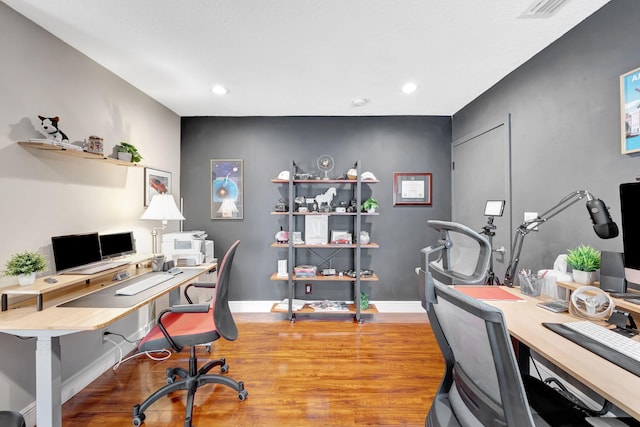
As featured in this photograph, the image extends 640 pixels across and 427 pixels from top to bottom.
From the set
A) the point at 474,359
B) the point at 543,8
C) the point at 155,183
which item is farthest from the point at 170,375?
the point at 543,8

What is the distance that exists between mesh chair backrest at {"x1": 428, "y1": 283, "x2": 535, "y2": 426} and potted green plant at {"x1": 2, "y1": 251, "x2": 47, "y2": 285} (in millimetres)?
2146

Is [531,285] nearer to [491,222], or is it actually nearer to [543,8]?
[491,222]

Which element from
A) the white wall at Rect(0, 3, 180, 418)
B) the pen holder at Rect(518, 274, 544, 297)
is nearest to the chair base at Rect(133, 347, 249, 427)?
the white wall at Rect(0, 3, 180, 418)

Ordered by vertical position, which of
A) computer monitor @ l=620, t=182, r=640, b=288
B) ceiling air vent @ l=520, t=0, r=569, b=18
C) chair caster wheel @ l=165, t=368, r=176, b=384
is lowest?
chair caster wheel @ l=165, t=368, r=176, b=384

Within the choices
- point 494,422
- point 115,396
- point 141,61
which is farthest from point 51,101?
point 494,422

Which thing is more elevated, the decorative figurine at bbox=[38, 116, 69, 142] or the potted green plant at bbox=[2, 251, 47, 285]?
the decorative figurine at bbox=[38, 116, 69, 142]

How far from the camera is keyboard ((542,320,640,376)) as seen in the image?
3.16ft

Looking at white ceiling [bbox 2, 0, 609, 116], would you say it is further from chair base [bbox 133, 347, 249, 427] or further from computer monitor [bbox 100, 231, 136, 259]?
chair base [bbox 133, 347, 249, 427]

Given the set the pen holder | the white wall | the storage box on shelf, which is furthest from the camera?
the storage box on shelf

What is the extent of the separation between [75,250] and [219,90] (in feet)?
6.04

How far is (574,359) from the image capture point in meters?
0.99

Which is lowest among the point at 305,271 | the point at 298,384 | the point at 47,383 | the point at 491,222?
the point at 298,384

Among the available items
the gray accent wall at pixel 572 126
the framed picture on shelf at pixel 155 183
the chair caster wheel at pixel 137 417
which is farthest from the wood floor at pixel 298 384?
the framed picture on shelf at pixel 155 183

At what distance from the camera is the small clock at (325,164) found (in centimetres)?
337
